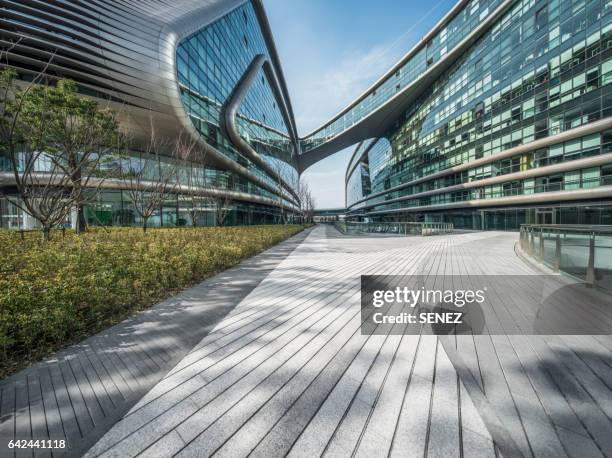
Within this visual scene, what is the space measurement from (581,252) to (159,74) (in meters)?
25.0

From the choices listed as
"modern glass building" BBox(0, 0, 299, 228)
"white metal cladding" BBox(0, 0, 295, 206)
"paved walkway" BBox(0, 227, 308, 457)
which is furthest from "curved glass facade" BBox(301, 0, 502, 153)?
"paved walkway" BBox(0, 227, 308, 457)

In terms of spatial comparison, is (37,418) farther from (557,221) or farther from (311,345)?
(557,221)

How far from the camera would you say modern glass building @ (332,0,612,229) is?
76.3 ft

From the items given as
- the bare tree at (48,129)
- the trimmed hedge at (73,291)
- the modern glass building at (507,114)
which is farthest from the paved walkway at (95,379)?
the modern glass building at (507,114)

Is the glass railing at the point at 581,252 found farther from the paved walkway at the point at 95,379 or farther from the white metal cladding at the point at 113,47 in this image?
the white metal cladding at the point at 113,47

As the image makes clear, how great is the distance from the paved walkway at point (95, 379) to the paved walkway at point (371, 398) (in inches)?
7.2

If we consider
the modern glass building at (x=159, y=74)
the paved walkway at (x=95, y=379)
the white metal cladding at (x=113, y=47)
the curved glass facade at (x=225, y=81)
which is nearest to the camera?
the paved walkway at (x=95, y=379)

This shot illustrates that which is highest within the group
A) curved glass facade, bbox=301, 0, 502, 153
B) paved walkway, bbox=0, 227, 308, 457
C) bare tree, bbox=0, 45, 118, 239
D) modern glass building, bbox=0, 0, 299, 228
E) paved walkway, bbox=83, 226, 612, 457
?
curved glass facade, bbox=301, 0, 502, 153

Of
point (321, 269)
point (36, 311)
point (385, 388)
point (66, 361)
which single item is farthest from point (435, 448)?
point (321, 269)

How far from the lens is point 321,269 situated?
8.27m

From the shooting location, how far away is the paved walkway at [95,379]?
2.02 m

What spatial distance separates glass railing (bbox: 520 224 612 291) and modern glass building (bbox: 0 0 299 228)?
14.4m

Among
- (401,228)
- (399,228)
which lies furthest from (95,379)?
(399,228)

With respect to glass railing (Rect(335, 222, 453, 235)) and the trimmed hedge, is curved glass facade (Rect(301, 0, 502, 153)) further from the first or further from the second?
the trimmed hedge
